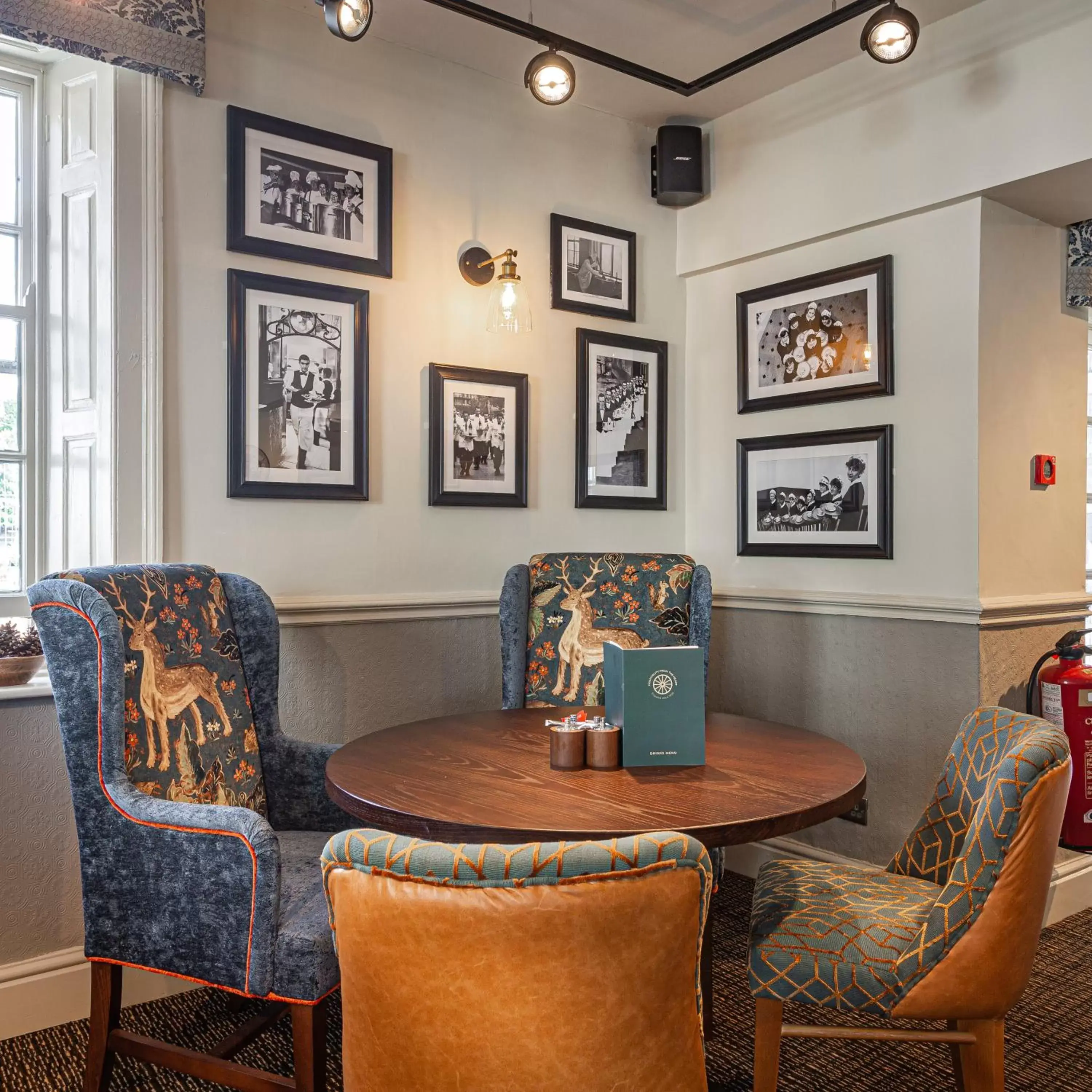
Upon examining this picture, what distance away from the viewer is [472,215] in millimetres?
3299

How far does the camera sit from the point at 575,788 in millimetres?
1762

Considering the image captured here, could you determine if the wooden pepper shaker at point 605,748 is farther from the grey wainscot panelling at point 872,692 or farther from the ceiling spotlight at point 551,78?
the ceiling spotlight at point 551,78

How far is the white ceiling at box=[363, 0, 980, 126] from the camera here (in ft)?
9.62

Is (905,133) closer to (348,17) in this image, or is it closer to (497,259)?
(497,259)

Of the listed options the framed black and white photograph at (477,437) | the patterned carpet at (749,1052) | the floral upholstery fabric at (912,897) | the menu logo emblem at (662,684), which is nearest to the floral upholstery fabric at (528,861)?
the floral upholstery fabric at (912,897)

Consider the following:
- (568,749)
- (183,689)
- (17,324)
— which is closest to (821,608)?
(568,749)

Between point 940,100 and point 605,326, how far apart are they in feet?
4.49

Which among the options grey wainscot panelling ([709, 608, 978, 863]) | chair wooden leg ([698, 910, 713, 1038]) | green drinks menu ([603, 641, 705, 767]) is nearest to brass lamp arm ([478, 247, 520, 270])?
grey wainscot panelling ([709, 608, 978, 863])

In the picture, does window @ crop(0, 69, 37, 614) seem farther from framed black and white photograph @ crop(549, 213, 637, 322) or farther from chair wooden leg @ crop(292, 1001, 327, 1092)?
framed black and white photograph @ crop(549, 213, 637, 322)

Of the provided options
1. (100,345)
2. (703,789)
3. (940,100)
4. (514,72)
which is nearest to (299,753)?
(703,789)

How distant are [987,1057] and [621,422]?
254cm

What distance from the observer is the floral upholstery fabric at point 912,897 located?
155 cm

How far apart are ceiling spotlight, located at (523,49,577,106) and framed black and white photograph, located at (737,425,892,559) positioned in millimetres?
1490

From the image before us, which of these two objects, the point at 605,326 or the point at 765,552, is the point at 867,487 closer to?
the point at 765,552
